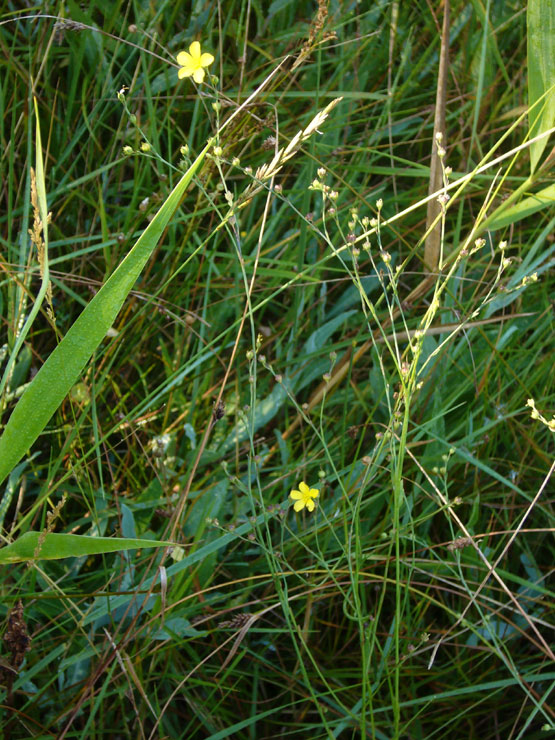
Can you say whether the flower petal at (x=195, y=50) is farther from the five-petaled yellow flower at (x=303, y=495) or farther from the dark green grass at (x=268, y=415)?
the five-petaled yellow flower at (x=303, y=495)

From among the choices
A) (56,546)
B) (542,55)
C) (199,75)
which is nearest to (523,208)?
(542,55)

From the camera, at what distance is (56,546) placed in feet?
2.65

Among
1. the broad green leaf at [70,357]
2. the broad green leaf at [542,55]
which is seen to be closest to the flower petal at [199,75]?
the broad green leaf at [70,357]

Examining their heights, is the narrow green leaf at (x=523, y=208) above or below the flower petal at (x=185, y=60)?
below

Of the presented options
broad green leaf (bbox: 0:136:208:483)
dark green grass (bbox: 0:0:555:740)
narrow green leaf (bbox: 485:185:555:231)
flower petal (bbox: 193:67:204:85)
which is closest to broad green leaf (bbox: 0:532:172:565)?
broad green leaf (bbox: 0:136:208:483)

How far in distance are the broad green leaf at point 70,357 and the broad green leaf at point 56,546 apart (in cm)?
8

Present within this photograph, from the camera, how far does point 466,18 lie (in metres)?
1.74

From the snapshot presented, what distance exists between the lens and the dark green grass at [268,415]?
1.13 meters

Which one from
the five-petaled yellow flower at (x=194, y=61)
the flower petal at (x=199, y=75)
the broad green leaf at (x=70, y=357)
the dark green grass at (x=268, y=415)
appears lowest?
the dark green grass at (x=268, y=415)

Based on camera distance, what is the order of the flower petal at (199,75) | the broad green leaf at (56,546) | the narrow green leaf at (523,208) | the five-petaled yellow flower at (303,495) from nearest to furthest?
the broad green leaf at (56,546) → the flower petal at (199,75) → the five-petaled yellow flower at (303,495) → the narrow green leaf at (523,208)

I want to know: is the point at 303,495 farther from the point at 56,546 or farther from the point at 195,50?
the point at 195,50

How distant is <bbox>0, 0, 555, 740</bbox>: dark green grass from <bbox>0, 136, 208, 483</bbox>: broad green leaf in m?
0.20

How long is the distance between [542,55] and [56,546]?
975 millimetres

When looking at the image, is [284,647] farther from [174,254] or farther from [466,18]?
[466,18]
